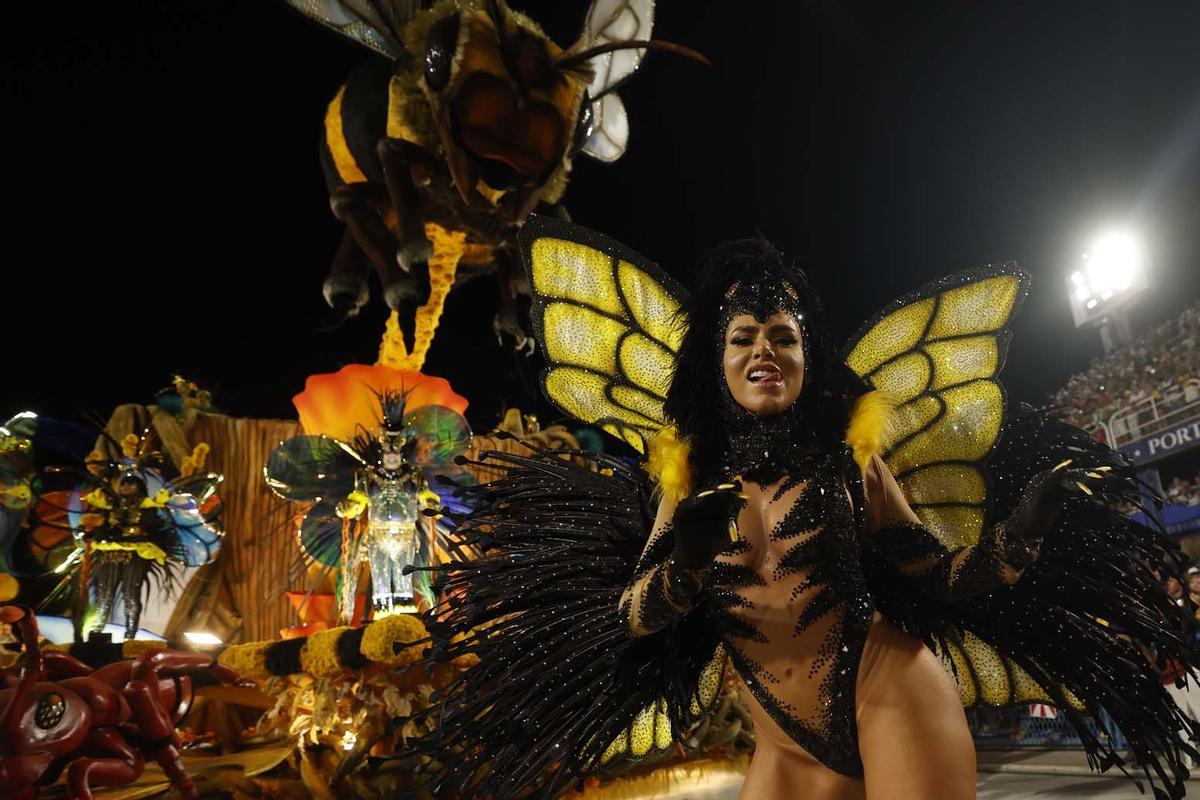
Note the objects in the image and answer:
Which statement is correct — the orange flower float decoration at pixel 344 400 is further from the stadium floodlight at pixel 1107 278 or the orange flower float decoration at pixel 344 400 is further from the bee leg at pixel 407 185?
the stadium floodlight at pixel 1107 278

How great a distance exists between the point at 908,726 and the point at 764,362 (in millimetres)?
684

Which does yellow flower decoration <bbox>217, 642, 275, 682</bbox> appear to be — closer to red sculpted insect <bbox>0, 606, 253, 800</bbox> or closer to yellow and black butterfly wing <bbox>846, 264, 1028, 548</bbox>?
red sculpted insect <bbox>0, 606, 253, 800</bbox>

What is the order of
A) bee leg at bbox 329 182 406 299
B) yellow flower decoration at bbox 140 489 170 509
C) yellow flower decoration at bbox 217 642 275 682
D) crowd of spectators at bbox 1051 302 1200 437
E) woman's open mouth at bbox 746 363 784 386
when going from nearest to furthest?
1. woman's open mouth at bbox 746 363 784 386
2. yellow flower decoration at bbox 217 642 275 682
3. yellow flower decoration at bbox 140 489 170 509
4. bee leg at bbox 329 182 406 299
5. crowd of spectators at bbox 1051 302 1200 437

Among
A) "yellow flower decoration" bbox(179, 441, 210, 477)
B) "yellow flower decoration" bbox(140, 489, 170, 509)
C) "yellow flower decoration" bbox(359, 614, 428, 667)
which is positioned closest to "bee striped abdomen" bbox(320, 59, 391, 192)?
"yellow flower decoration" bbox(179, 441, 210, 477)

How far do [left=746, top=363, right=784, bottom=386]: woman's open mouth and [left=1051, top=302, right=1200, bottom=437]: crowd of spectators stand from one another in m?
11.8

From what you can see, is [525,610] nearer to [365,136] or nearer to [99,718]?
[99,718]

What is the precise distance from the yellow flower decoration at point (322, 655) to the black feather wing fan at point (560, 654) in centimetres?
167

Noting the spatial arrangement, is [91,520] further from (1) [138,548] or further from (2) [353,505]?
(2) [353,505]

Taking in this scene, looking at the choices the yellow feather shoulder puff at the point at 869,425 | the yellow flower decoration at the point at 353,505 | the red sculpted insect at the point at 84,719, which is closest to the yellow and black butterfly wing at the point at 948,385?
the yellow feather shoulder puff at the point at 869,425

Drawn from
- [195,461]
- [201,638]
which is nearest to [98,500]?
[195,461]

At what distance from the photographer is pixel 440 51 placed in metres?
4.48

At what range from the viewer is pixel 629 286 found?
6.51 feet

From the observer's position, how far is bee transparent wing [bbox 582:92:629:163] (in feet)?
19.2

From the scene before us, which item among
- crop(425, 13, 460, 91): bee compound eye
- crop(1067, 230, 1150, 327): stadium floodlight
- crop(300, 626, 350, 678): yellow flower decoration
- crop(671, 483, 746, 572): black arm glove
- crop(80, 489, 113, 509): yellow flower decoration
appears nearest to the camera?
crop(671, 483, 746, 572): black arm glove
